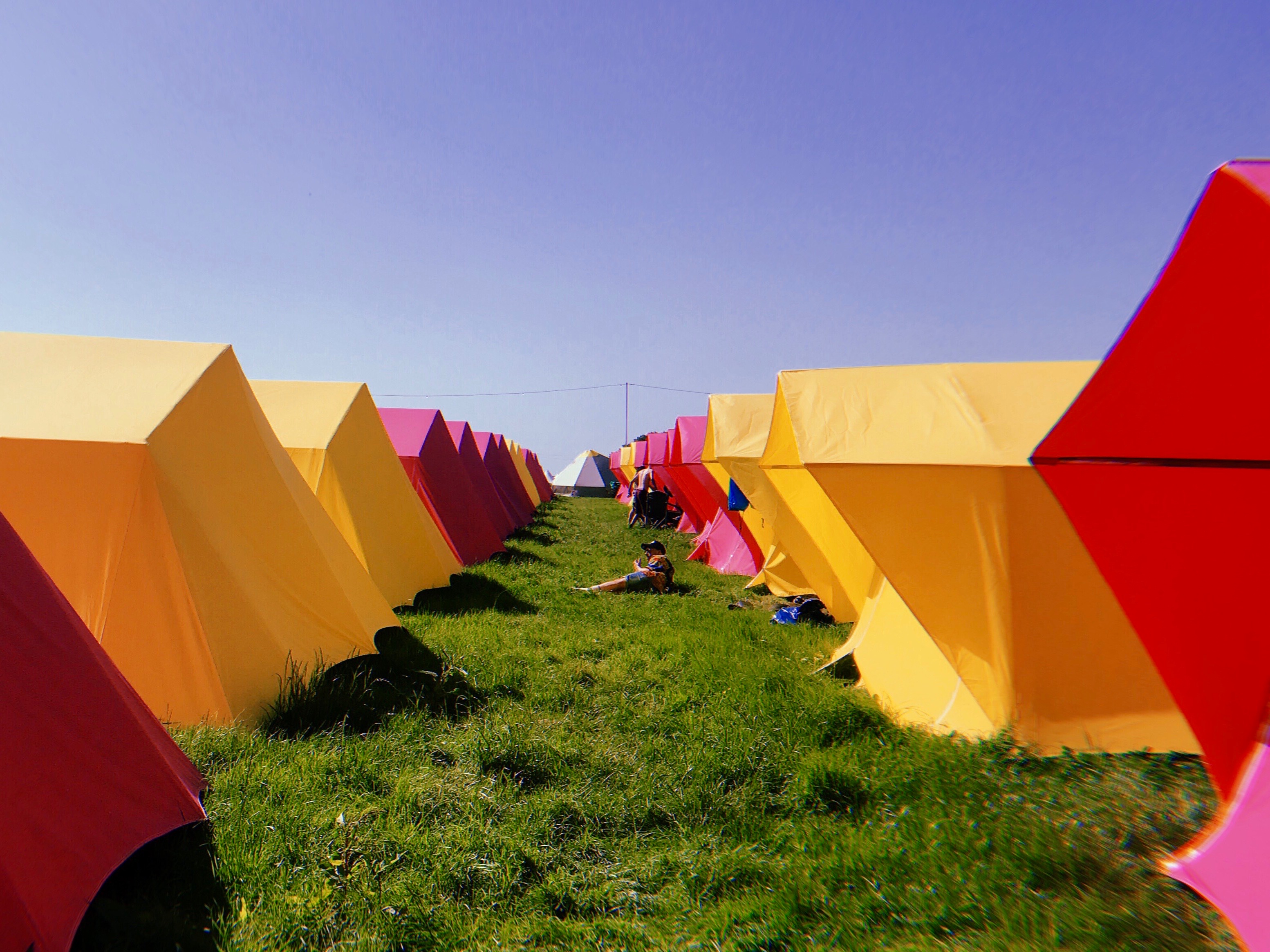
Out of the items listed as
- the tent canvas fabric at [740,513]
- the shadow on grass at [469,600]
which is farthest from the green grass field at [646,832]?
the tent canvas fabric at [740,513]

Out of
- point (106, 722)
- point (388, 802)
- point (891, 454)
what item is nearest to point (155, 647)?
point (106, 722)

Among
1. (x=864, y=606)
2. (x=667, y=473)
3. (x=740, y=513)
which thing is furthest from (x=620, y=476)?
(x=864, y=606)

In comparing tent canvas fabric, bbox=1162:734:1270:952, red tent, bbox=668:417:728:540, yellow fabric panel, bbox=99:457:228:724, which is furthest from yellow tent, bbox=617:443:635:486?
tent canvas fabric, bbox=1162:734:1270:952

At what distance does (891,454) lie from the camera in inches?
166

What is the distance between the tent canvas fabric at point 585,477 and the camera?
42125 mm

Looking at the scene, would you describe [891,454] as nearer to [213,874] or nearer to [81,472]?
[213,874]

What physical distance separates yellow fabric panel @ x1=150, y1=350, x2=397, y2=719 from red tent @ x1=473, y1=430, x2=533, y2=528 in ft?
37.0

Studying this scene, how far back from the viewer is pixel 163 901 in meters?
2.40

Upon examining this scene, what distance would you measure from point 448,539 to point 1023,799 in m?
7.64

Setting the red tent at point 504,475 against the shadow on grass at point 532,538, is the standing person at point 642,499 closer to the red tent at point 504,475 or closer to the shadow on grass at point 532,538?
the shadow on grass at point 532,538

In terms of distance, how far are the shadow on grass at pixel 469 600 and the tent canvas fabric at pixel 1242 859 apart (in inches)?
221

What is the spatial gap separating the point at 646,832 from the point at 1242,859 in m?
2.06

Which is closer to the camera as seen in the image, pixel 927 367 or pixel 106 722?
pixel 106 722

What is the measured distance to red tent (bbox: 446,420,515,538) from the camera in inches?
533
